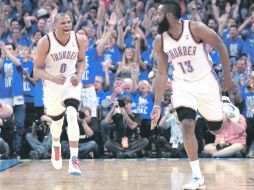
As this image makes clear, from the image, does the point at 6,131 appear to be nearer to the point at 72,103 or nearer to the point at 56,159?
the point at 56,159

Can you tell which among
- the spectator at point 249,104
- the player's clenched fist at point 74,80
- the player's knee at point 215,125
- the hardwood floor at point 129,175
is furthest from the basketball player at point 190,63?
the spectator at point 249,104

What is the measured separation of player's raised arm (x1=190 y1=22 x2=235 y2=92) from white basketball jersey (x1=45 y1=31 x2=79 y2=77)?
2083 millimetres

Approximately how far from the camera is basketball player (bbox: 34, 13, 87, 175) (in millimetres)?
8703

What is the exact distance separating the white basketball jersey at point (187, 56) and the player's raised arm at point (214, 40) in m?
0.08

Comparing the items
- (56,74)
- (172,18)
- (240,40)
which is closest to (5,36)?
(240,40)

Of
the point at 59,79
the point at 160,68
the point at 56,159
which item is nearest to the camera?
the point at 160,68

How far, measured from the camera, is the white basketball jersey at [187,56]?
754cm

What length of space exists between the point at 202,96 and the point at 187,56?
0.48 metres

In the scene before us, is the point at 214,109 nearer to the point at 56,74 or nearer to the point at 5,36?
the point at 56,74

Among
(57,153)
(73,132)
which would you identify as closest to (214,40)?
(73,132)

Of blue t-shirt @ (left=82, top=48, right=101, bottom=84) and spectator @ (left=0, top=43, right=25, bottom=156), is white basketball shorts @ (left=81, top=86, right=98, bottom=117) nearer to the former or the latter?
blue t-shirt @ (left=82, top=48, right=101, bottom=84)

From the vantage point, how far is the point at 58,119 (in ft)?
31.2

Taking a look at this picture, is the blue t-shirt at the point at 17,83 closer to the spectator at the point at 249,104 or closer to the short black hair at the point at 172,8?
the spectator at the point at 249,104

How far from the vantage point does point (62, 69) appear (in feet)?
29.7
